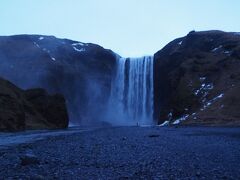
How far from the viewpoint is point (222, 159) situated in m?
15.2

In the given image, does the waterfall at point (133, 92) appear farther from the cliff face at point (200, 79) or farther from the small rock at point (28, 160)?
the small rock at point (28, 160)

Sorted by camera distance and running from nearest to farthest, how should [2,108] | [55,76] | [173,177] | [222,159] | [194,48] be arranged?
[173,177], [222,159], [2,108], [194,48], [55,76]

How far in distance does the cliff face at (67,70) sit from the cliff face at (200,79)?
15733 millimetres

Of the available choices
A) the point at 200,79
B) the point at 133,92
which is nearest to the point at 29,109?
the point at 200,79

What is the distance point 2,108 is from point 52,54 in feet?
201

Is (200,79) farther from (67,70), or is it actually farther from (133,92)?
(67,70)

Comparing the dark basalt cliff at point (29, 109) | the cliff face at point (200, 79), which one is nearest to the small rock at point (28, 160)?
the dark basalt cliff at point (29, 109)

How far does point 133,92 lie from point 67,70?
19.5 metres

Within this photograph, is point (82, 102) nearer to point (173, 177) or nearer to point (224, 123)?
point (224, 123)

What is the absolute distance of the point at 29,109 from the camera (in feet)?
203

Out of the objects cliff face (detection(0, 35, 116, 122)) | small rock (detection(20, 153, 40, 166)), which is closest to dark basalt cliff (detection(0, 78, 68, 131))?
cliff face (detection(0, 35, 116, 122))

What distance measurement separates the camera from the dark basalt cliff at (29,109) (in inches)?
1945

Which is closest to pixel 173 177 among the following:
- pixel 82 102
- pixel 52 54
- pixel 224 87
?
pixel 224 87


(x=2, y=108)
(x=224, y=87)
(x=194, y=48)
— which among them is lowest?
(x=2, y=108)
